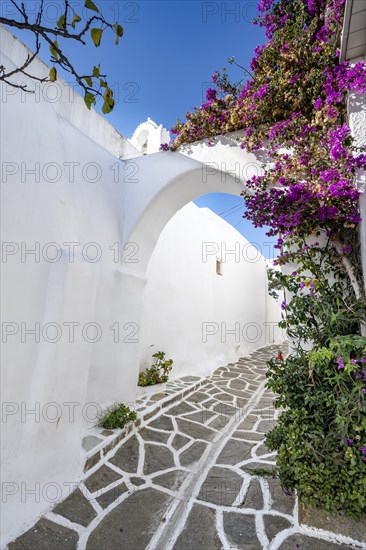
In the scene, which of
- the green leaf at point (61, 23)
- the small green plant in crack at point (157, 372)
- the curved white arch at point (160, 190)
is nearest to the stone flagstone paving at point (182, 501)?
the small green plant in crack at point (157, 372)

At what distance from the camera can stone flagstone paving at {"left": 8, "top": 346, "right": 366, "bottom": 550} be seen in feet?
7.53

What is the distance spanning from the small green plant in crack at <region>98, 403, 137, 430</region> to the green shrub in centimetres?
221

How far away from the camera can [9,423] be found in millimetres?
2510

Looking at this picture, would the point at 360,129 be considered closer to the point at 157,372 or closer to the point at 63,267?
the point at 63,267

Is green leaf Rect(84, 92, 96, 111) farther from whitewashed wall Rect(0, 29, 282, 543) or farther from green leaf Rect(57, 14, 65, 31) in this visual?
whitewashed wall Rect(0, 29, 282, 543)

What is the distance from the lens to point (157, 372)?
5898 millimetres

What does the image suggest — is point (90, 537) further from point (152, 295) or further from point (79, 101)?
point (79, 101)

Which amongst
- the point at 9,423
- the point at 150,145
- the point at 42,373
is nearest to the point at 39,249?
the point at 42,373

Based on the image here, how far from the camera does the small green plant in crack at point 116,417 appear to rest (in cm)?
379

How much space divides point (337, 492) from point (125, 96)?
527 cm

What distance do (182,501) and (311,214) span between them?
3.03 meters

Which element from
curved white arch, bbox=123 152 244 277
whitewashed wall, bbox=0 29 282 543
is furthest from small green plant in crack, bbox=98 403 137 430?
curved white arch, bbox=123 152 244 277

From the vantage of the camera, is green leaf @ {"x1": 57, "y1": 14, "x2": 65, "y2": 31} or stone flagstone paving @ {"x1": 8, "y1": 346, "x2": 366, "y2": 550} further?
stone flagstone paving @ {"x1": 8, "y1": 346, "x2": 366, "y2": 550}

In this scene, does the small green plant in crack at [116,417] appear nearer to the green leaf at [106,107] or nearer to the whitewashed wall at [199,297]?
the whitewashed wall at [199,297]
